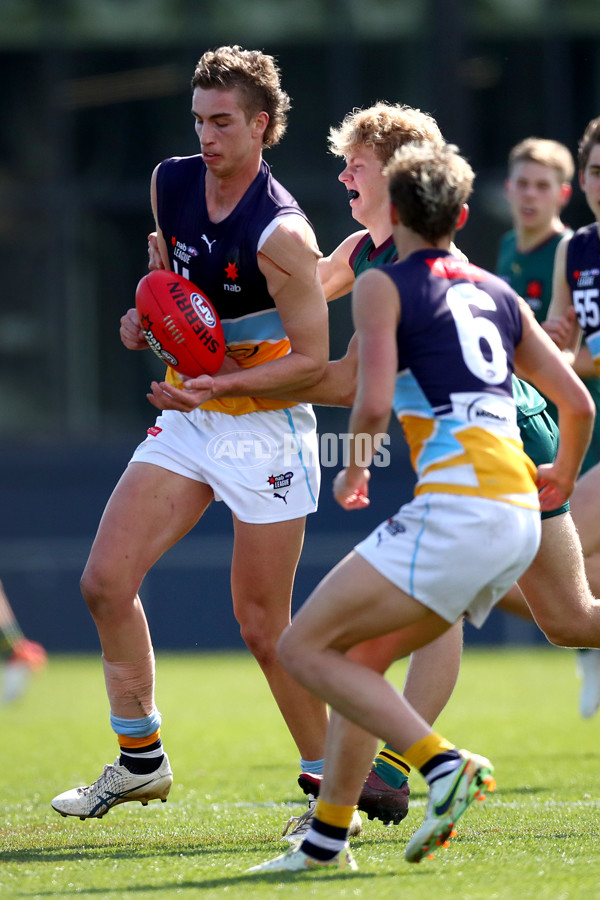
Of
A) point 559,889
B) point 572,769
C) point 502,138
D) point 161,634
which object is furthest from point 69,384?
point 559,889

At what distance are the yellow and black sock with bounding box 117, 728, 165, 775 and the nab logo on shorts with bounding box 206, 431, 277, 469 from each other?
37.5 inches

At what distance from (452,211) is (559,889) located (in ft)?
5.82

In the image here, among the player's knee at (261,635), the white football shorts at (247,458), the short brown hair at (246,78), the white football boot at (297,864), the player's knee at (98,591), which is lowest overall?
the white football boot at (297,864)

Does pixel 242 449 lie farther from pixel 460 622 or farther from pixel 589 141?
pixel 589 141

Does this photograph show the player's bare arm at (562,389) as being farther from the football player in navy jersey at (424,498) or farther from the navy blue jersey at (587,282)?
the navy blue jersey at (587,282)

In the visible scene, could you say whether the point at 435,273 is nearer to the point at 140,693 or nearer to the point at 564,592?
the point at 564,592

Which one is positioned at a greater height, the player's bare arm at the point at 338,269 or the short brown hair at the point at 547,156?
the short brown hair at the point at 547,156

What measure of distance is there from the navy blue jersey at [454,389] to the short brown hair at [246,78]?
113 centimetres

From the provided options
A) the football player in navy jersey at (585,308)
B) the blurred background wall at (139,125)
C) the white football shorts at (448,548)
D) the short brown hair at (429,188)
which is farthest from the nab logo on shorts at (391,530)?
the blurred background wall at (139,125)

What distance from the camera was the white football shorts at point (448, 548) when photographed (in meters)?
3.18

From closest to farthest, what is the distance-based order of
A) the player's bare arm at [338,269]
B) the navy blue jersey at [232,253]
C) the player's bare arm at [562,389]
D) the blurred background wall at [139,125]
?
the player's bare arm at [562,389] → the navy blue jersey at [232,253] → the player's bare arm at [338,269] → the blurred background wall at [139,125]

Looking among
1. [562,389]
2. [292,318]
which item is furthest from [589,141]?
[562,389]

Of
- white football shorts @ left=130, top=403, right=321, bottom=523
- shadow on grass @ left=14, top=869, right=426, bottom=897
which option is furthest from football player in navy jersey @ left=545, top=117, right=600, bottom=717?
shadow on grass @ left=14, top=869, right=426, bottom=897

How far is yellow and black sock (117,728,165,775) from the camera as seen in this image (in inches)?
169
